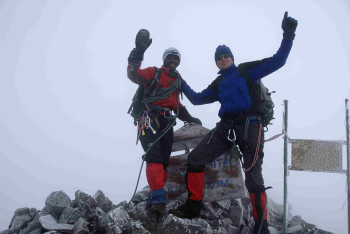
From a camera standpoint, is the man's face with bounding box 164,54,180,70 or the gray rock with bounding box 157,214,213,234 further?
the man's face with bounding box 164,54,180,70

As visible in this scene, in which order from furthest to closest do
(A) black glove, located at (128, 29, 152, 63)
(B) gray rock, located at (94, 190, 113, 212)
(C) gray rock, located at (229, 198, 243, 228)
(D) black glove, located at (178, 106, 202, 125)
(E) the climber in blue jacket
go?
(D) black glove, located at (178, 106, 202, 125) < (B) gray rock, located at (94, 190, 113, 212) < (C) gray rock, located at (229, 198, 243, 228) < (A) black glove, located at (128, 29, 152, 63) < (E) the climber in blue jacket

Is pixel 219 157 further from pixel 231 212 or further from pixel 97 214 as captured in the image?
pixel 97 214

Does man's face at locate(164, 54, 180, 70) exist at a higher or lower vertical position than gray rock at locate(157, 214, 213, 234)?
higher

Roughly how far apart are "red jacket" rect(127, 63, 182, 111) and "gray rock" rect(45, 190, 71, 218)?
124 inches

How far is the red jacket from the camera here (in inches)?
214

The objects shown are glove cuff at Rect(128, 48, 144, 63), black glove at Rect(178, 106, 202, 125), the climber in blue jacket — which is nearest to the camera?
the climber in blue jacket

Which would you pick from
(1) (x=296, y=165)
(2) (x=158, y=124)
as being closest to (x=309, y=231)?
(1) (x=296, y=165)

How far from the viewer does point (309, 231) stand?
5.29 metres

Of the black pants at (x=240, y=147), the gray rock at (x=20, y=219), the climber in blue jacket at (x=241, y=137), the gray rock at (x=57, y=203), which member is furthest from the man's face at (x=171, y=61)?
the gray rock at (x=20, y=219)

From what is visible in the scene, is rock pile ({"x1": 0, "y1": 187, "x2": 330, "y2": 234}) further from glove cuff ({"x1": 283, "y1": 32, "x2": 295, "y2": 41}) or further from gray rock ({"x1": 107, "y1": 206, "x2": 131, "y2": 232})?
glove cuff ({"x1": 283, "y1": 32, "x2": 295, "y2": 41})

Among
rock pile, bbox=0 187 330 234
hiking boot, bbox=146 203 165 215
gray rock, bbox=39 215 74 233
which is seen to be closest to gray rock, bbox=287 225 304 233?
rock pile, bbox=0 187 330 234

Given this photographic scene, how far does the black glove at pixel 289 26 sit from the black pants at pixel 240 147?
1800 millimetres

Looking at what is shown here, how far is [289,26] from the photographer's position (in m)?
4.46

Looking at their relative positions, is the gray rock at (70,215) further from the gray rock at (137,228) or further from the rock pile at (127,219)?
the gray rock at (137,228)
